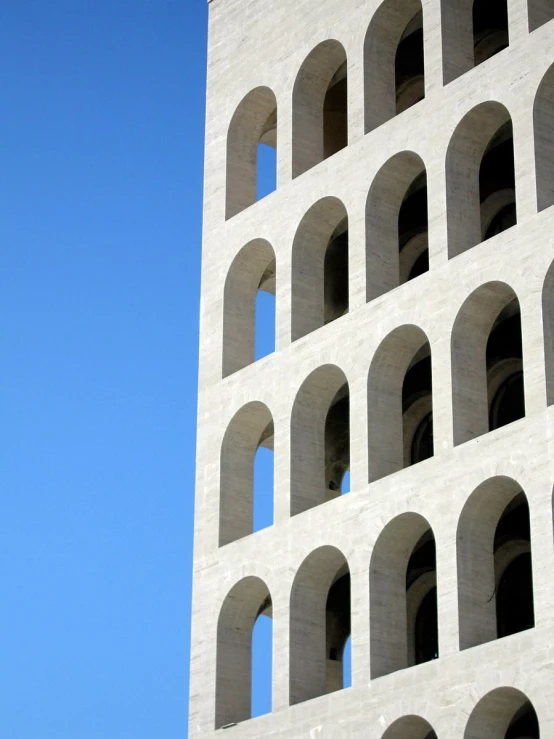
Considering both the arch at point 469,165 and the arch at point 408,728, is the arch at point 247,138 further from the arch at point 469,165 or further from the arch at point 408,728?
the arch at point 408,728

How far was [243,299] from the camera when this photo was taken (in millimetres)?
44688

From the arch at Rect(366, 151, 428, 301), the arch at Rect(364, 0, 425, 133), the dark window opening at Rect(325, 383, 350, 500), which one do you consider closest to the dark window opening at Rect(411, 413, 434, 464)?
the dark window opening at Rect(325, 383, 350, 500)

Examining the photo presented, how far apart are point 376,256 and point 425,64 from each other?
3.93 meters

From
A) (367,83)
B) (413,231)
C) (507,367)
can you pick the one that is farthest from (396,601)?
(367,83)

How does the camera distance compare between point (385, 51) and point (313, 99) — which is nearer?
point (385, 51)

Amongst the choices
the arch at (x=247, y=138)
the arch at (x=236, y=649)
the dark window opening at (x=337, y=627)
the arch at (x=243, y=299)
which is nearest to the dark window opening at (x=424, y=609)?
the dark window opening at (x=337, y=627)

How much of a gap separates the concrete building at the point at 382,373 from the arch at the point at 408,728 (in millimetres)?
51

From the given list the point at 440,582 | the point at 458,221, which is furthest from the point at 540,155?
the point at 440,582

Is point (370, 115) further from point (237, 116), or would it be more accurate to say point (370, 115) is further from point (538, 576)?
point (538, 576)

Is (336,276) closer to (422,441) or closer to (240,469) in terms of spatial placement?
(422,441)

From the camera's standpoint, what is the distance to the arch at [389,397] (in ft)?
127

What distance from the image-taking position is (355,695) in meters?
36.9

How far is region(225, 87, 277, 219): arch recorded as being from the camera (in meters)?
46.2

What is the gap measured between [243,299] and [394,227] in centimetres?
468
